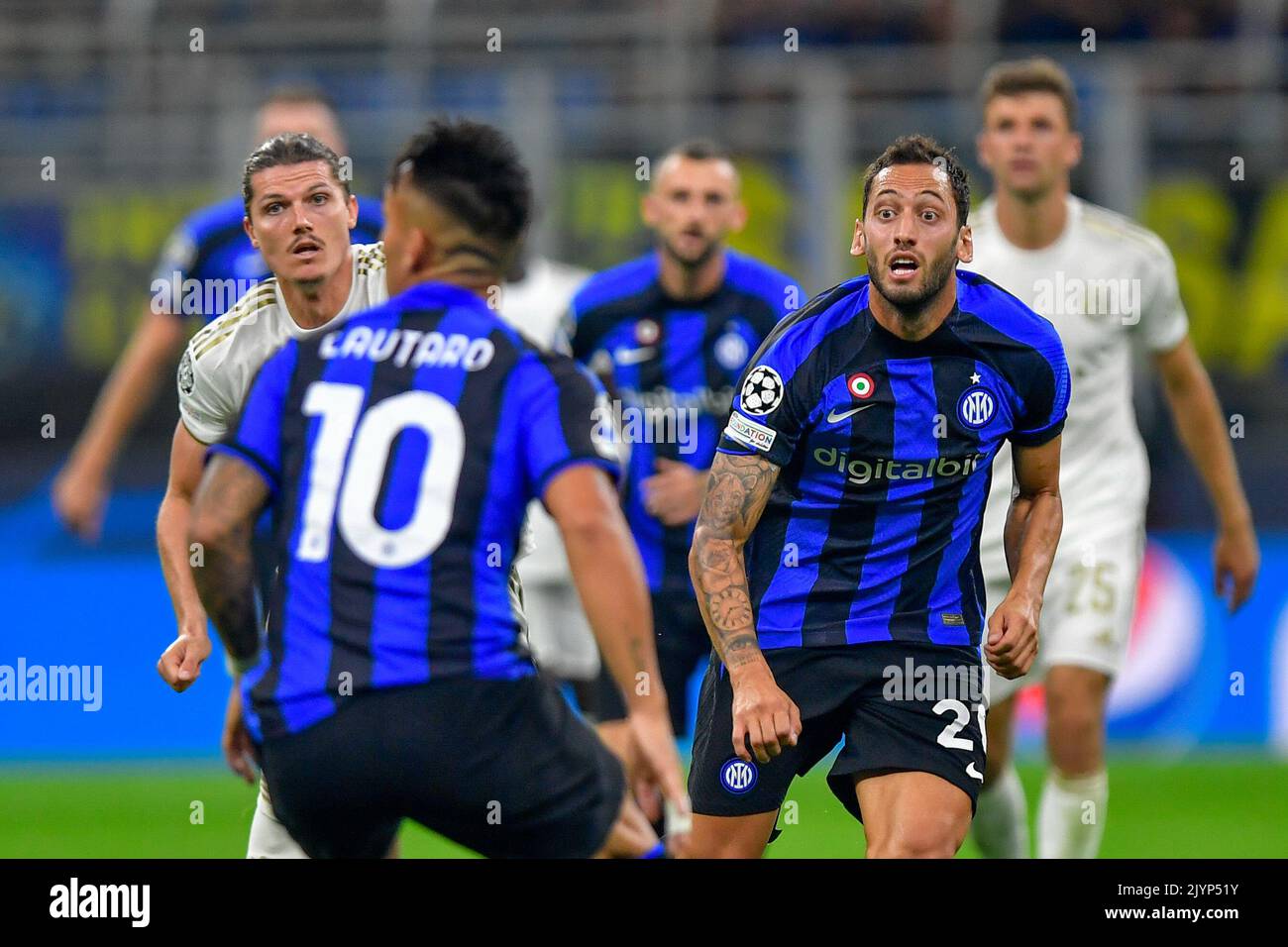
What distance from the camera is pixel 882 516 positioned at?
16.1 feet

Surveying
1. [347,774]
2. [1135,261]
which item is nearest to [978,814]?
[1135,261]

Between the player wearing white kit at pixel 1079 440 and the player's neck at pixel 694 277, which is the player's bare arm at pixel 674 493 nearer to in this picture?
the player's neck at pixel 694 277

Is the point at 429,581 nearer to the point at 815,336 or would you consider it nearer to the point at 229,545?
the point at 229,545

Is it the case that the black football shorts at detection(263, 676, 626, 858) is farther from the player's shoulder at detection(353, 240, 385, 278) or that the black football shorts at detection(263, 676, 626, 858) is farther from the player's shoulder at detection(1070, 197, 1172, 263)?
the player's shoulder at detection(1070, 197, 1172, 263)

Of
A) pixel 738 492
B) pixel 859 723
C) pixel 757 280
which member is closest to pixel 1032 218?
pixel 757 280

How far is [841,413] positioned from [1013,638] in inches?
27.5

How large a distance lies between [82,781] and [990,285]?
728 centimetres

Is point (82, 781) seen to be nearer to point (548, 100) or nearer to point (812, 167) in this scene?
point (548, 100)

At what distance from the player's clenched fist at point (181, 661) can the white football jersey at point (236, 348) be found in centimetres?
82

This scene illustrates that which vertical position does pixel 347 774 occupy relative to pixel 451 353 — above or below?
below

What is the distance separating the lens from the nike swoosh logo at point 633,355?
307 inches

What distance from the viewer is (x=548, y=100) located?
11.4 metres

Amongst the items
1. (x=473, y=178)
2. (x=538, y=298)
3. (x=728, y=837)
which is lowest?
(x=728, y=837)

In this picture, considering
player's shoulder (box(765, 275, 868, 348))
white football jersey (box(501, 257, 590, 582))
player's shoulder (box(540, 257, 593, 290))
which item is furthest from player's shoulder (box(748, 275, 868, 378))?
player's shoulder (box(540, 257, 593, 290))
